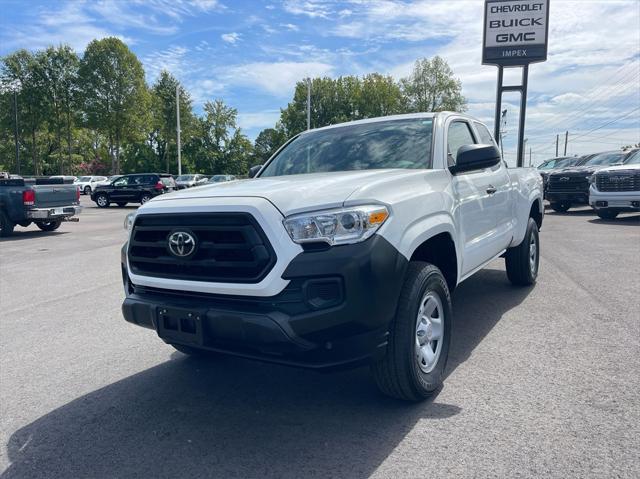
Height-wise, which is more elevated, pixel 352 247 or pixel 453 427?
pixel 352 247

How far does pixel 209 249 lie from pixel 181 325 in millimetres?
463

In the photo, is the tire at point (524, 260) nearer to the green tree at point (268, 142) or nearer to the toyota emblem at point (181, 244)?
the toyota emblem at point (181, 244)

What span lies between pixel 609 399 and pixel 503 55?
2075 centimetres

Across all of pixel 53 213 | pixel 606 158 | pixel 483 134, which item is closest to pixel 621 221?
pixel 606 158

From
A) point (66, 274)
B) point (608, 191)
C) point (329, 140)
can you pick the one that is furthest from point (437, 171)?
point (608, 191)

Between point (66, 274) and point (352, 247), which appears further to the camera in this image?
point (66, 274)

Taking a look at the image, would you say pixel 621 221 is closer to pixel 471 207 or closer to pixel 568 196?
pixel 568 196

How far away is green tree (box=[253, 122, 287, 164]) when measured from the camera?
71350 mm

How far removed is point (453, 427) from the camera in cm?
296

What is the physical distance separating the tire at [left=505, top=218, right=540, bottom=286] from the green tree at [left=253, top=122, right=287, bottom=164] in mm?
61053

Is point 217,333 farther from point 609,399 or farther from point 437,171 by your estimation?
point 609,399

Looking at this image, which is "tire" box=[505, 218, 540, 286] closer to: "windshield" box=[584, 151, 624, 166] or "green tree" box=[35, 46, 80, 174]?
"windshield" box=[584, 151, 624, 166]

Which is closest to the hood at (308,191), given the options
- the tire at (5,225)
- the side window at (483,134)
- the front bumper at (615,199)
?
the side window at (483,134)

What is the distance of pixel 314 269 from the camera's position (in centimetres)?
262
